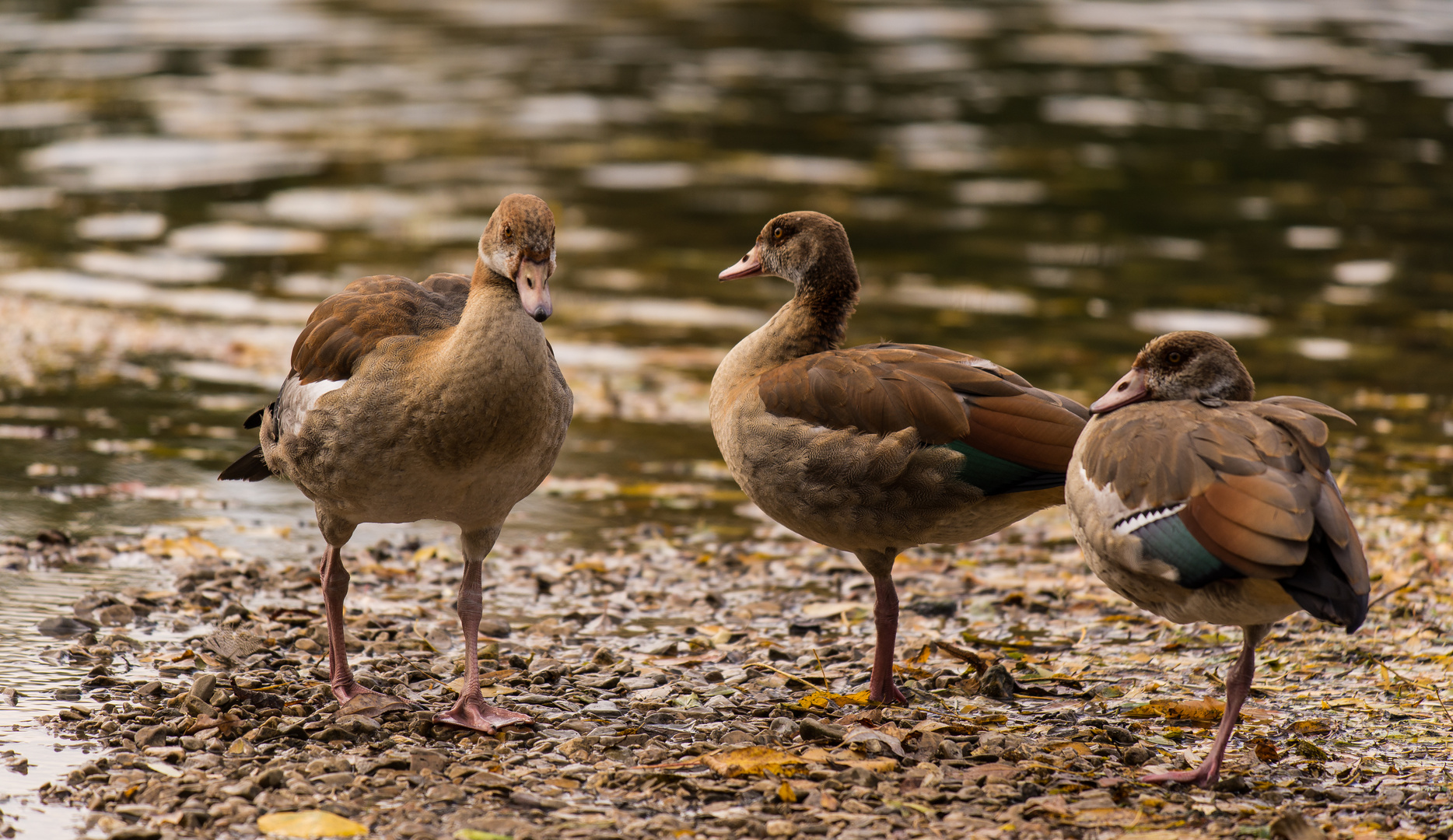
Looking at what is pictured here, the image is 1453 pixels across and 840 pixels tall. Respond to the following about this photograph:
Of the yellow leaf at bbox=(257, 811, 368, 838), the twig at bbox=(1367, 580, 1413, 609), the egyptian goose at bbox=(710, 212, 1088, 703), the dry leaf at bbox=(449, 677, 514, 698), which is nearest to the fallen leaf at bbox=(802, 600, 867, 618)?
the egyptian goose at bbox=(710, 212, 1088, 703)

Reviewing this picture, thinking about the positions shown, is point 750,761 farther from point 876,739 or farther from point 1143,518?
point 1143,518

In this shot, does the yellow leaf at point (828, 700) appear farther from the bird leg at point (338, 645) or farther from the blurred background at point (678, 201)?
the blurred background at point (678, 201)

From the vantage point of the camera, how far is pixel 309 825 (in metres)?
Result: 5.34

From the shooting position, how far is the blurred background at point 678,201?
11.6 meters

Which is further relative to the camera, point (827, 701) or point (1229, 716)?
point (827, 701)

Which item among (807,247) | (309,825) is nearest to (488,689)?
(309,825)

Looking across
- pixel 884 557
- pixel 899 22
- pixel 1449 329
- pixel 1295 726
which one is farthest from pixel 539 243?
pixel 899 22

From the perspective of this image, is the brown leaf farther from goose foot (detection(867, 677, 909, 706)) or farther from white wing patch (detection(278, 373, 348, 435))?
white wing patch (detection(278, 373, 348, 435))

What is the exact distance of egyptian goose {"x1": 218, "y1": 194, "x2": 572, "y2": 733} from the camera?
624cm

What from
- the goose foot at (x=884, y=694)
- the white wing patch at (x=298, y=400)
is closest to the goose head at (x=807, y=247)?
the goose foot at (x=884, y=694)

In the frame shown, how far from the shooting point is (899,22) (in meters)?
33.9

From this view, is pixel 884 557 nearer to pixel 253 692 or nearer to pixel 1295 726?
pixel 1295 726

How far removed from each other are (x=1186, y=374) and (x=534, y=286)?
279cm

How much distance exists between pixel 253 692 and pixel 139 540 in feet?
9.00
